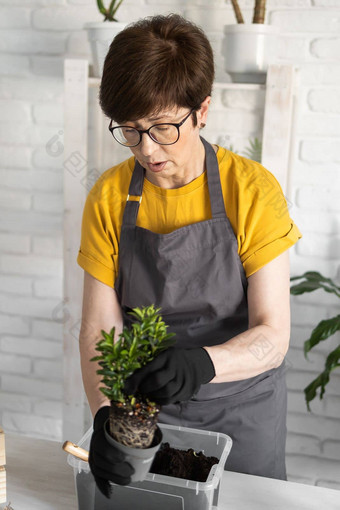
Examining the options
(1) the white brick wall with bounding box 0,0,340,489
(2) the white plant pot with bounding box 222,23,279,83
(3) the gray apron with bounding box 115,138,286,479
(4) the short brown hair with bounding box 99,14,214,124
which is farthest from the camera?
(1) the white brick wall with bounding box 0,0,340,489

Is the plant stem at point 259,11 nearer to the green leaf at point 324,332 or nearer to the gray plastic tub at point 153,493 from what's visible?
the green leaf at point 324,332

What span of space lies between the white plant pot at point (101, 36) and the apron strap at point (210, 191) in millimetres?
599

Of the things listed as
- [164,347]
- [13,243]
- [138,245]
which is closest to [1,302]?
[13,243]

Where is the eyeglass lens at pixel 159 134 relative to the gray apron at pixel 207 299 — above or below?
above

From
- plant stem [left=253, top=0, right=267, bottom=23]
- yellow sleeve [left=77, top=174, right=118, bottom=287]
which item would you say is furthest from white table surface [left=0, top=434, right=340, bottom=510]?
plant stem [left=253, top=0, right=267, bottom=23]

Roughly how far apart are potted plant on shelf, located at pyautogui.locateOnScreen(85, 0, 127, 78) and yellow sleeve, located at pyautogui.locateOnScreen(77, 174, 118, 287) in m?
0.65

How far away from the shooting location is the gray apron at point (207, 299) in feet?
4.66

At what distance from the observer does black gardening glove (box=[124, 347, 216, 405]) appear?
0.95 meters

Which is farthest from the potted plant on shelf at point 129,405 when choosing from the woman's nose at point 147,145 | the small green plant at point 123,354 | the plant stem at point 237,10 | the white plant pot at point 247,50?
the plant stem at point 237,10

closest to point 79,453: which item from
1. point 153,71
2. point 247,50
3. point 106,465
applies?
point 106,465

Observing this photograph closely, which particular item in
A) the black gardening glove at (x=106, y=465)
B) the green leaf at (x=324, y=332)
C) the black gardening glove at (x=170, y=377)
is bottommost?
the green leaf at (x=324, y=332)

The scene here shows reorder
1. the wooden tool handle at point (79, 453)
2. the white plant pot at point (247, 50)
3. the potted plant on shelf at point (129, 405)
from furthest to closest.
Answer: the white plant pot at point (247, 50) → the wooden tool handle at point (79, 453) → the potted plant on shelf at point (129, 405)

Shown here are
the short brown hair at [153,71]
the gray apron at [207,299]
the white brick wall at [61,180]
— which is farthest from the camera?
the white brick wall at [61,180]

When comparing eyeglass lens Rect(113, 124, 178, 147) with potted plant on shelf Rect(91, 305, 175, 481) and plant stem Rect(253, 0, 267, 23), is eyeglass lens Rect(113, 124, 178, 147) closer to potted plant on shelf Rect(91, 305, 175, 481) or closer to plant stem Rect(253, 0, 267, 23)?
potted plant on shelf Rect(91, 305, 175, 481)
